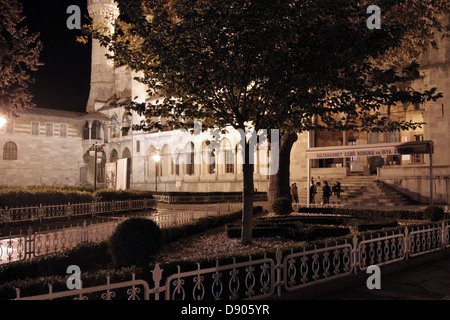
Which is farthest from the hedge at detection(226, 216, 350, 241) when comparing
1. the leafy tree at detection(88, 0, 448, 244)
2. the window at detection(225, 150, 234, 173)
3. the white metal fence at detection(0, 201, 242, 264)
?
the window at detection(225, 150, 234, 173)

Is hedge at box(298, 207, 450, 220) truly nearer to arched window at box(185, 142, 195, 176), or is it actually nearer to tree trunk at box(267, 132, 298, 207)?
tree trunk at box(267, 132, 298, 207)

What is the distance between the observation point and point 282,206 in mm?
16781

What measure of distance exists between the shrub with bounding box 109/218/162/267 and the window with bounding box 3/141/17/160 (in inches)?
1624

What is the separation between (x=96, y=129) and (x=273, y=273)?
159 ft

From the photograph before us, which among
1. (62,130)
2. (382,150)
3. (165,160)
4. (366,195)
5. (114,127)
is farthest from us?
(114,127)

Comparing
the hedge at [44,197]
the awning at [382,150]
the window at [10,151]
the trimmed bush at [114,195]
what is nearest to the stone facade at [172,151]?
the window at [10,151]

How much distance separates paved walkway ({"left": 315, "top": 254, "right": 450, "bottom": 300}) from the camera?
6285mm

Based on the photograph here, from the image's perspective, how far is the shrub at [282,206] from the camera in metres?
16.8

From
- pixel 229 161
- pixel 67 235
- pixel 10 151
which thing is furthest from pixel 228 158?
pixel 67 235

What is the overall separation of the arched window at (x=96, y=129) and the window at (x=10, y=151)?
950 centimetres

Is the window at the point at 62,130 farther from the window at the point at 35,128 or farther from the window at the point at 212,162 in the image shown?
the window at the point at 212,162

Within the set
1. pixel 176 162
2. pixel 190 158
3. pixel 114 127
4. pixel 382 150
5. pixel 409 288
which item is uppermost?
pixel 114 127

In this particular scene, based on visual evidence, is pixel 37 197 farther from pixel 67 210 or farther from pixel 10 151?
pixel 10 151

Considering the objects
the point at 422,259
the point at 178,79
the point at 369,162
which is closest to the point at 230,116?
the point at 178,79
